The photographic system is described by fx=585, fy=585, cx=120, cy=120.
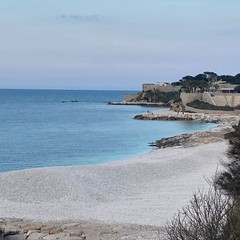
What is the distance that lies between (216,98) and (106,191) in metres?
74.1

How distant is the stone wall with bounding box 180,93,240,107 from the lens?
3558 inches

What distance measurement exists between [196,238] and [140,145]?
3563 cm

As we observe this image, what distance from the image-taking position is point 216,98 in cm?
9250

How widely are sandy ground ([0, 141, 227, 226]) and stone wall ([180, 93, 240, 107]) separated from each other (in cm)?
6389

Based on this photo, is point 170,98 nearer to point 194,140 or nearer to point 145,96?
point 145,96

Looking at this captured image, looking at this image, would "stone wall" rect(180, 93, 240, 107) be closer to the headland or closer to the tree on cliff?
the headland

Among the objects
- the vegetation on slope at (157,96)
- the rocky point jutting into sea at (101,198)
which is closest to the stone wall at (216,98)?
the vegetation on slope at (157,96)

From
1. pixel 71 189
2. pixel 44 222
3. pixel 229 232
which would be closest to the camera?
pixel 229 232

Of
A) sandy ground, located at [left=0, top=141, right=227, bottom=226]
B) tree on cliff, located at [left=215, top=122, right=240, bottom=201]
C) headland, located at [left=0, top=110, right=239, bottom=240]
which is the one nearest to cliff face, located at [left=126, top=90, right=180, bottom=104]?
headland, located at [left=0, top=110, right=239, bottom=240]

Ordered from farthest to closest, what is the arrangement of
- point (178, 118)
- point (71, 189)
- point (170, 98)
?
Result: point (170, 98), point (178, 118), point (71, 189)

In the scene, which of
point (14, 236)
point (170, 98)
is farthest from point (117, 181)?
point (170, 98)

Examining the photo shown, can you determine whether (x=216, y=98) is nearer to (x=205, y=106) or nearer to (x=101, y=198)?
(x=205, y=106)

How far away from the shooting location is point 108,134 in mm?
52844

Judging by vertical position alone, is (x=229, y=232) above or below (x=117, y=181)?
above
